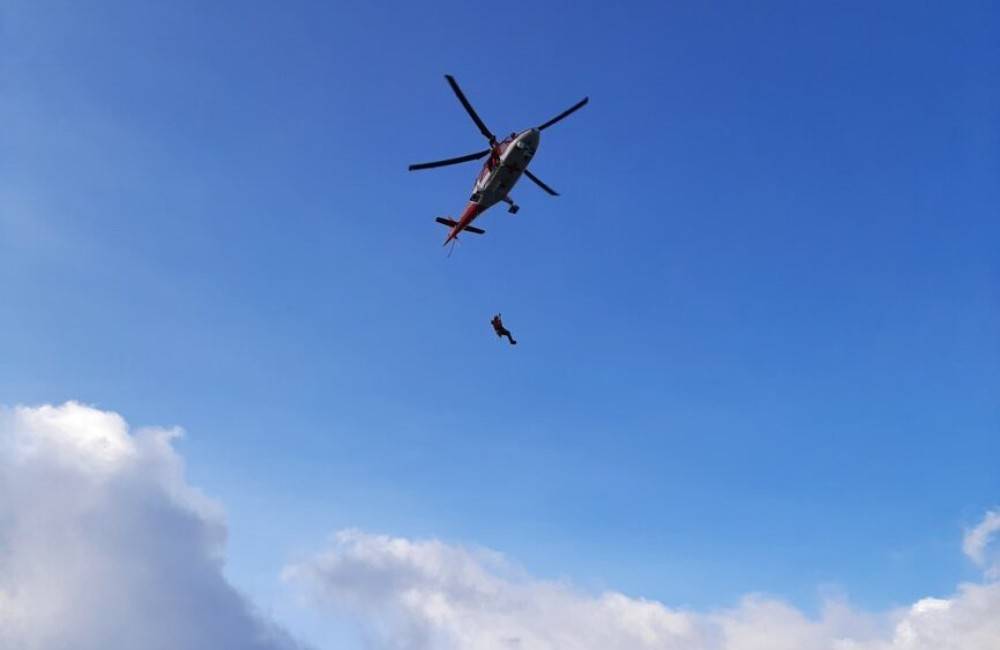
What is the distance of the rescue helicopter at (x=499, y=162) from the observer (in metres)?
88.0

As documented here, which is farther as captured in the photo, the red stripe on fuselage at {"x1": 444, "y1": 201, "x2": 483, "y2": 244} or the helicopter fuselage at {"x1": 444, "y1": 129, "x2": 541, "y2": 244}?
the red stripe on fuselage at {"x1": 444, "y1": 201, "x2": 483, "y2": 244}

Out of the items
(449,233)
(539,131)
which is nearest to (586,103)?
(539,131)

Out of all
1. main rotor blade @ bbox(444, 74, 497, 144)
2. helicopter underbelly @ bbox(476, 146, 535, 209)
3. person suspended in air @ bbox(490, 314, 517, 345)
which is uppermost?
main rotor blade @ bbox(444, 74, 497, 144)

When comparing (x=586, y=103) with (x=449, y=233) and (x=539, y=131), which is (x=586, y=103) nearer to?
(x=539, y=131)

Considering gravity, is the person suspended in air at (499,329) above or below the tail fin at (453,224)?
below

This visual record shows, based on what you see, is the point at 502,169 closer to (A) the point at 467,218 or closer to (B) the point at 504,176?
(B) the point at 504,176

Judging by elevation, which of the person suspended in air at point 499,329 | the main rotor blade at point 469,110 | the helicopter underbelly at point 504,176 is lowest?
the person suspended in air at point 499,329

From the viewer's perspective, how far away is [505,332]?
80625mm

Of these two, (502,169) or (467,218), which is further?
(467,218)

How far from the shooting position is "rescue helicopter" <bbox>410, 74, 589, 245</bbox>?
8800 centimetres

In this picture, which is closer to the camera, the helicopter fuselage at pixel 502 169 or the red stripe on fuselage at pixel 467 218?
A: the helicopter fuselage at pixel 502 169

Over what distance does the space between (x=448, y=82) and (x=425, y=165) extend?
33.4ft

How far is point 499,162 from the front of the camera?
90125 millimetres

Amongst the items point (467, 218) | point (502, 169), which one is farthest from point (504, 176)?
point (467, 218)
